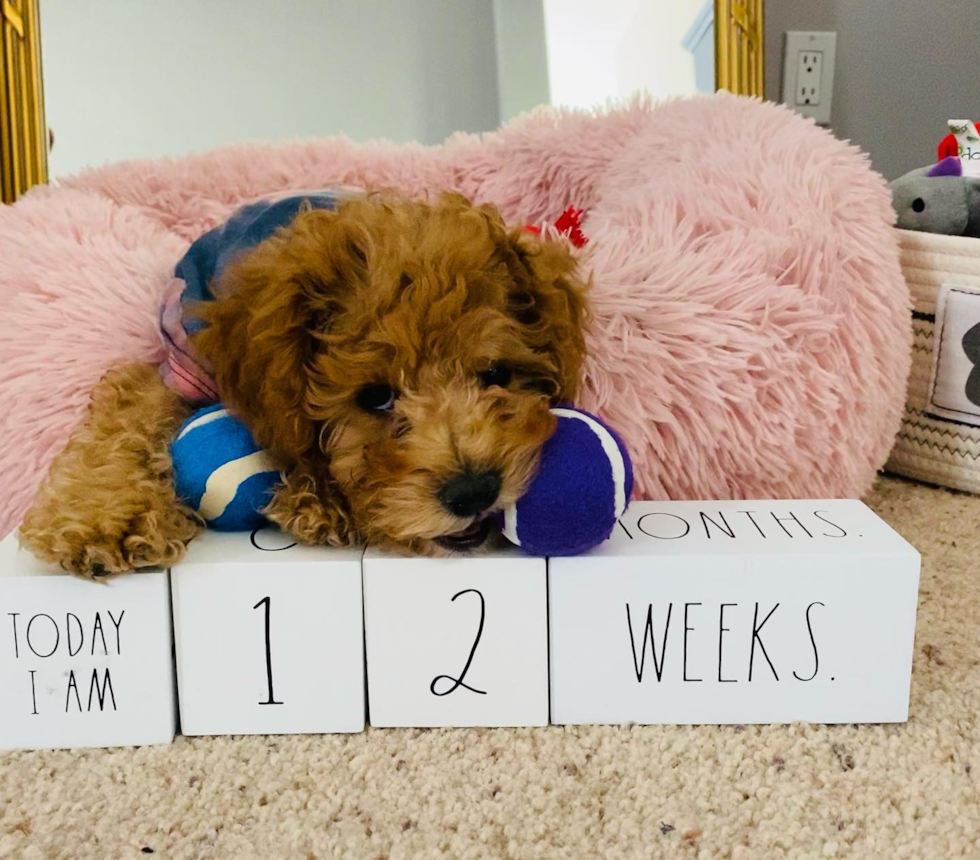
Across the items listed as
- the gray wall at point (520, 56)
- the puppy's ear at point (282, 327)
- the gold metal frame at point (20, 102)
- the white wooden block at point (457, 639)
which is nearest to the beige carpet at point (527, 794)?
the white wooden block at point (457, 639)

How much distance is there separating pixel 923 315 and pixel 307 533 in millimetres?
1130

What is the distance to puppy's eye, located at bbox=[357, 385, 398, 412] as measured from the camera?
94 cm

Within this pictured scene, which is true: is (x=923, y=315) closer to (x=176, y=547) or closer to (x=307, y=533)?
(x=307, y=533)

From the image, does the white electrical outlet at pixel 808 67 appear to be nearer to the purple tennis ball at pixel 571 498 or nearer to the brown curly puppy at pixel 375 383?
the brown curly puppy at pixel 375 383

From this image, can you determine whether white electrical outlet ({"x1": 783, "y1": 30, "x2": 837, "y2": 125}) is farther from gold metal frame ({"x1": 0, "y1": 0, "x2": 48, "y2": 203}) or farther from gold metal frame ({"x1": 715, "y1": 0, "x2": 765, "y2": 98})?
gold metal frame ({"x1": 0, "y1": 0, "x2": 48, "y2": 203})

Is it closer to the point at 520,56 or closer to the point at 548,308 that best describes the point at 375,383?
the point at 548,308

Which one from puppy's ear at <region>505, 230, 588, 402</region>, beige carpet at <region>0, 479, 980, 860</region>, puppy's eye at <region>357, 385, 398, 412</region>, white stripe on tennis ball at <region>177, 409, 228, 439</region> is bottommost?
beige carpet at <region>0, 479, 980, 860</region>

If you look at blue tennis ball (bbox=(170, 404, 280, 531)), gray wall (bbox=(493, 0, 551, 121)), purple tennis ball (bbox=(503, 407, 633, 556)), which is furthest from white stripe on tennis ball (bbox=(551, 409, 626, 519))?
gray wall (bbox=(493, 0, 551, 121))

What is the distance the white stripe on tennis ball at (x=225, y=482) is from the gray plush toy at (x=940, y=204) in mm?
1291

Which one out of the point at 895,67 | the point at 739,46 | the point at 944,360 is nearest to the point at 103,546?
the point at 944,360

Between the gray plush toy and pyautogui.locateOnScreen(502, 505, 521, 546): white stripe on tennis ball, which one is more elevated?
the gray plush toy

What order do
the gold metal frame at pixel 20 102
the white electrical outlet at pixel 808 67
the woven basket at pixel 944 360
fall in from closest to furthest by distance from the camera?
the woven basket at pixel 944 360 → the gold metal frame at pixel 20 102 → the white electrical outlet at pixel 808 67

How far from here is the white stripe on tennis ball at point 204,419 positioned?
1040mm

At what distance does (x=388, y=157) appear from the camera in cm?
196
